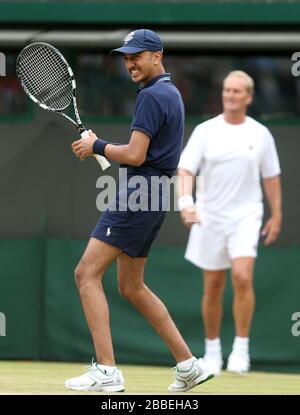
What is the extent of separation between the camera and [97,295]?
23.2ft

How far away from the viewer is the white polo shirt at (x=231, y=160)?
966cm

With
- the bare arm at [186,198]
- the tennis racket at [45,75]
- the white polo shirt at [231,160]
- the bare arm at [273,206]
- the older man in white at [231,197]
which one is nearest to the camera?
the tennis racket at [45,75]

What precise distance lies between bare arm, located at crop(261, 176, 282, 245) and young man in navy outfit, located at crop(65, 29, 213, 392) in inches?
104

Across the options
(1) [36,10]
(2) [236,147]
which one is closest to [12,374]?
(2) [236,147]

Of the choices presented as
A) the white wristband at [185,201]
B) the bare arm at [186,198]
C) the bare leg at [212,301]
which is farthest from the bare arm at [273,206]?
the white wristband at [185,201]

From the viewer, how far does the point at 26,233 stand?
10656 millimetres

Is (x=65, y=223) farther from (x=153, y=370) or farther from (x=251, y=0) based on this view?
(x=251, y=0)

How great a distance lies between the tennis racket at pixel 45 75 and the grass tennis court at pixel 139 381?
67.2 inches

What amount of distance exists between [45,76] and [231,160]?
2300 millimetres

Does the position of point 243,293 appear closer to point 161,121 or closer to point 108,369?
point 108,369

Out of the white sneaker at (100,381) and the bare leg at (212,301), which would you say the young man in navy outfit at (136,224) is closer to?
the white sneaker at (100,381)

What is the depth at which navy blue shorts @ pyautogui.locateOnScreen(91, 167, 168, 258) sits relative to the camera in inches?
279

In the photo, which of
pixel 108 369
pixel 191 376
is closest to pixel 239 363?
pixel 191 376

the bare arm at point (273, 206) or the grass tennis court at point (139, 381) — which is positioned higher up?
the bare arm at point (273, 206)
